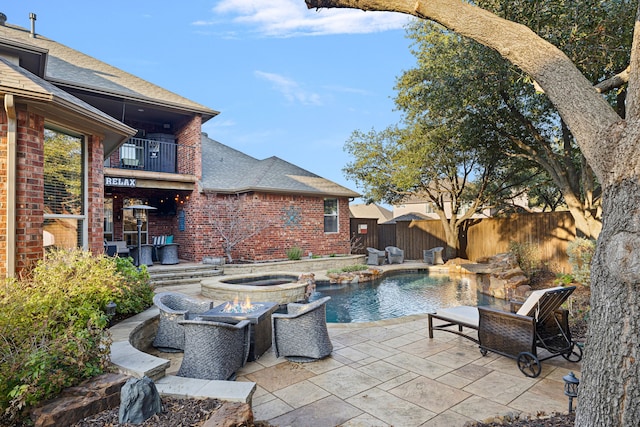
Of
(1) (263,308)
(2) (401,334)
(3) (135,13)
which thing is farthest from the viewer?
(3) (135,13)

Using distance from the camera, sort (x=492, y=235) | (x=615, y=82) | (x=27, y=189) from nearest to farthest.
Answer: (x=615, y=82) < (x=27, y=189) < (x=492, y=235)

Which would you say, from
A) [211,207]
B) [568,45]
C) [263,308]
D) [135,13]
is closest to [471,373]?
[263,308]

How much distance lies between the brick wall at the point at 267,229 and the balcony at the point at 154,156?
162 centimetres

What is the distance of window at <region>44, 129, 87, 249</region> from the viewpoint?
523 cm

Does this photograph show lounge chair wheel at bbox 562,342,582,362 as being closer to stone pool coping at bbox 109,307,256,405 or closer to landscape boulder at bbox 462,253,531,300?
stone pool coping at bbox 109,307,256,405

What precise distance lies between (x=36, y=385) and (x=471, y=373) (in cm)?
428

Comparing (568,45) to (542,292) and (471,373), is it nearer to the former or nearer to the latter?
(542,292)

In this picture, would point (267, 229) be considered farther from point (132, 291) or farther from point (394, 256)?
point (132, 291)

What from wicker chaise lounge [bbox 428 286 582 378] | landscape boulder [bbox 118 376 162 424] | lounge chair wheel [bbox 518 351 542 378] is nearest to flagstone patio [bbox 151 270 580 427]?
lounge chair wheel [bbox 518 351 542 378]

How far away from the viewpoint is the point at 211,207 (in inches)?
519

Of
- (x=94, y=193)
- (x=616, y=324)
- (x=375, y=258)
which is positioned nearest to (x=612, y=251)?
(x=616, y=324)

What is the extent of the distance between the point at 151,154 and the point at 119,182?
2224 mm

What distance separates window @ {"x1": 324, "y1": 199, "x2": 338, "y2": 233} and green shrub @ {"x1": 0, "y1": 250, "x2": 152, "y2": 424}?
11.5 meters

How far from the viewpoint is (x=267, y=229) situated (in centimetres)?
1352
